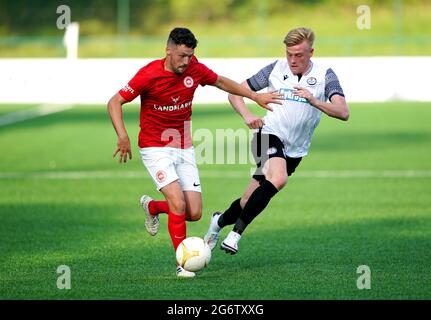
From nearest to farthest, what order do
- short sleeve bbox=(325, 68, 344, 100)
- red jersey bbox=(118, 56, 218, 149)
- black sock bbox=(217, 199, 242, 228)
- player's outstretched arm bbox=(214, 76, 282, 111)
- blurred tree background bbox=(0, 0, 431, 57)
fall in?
red jersey bbox=(118, 56, 218, 149)
player's outstretched arm bbox=(214, 76, 282, 111)
short sleeve bbox=(325, 68, 344, 100)
black sock bbox=(217, 199, 242, 228)
blurred tree background bbox=(0, 0, 431, 57)

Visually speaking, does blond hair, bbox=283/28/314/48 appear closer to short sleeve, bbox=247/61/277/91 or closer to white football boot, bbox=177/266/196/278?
short sleeve, bbox=247/61/277/91

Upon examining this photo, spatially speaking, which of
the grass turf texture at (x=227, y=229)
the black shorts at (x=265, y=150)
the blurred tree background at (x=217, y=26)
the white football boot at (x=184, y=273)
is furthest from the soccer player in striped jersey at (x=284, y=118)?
the blurred tree background at (x=217, y=26)

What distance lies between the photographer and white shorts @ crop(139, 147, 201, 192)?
31.3 feet

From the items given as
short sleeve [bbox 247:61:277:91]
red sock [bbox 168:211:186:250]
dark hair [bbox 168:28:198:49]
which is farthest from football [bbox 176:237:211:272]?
short sleeve [bbox 247:61:277:91]

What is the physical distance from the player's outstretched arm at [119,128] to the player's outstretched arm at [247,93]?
3.61 feet

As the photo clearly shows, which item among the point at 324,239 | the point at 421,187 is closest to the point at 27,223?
the point at 324,239

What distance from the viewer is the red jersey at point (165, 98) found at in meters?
9.34

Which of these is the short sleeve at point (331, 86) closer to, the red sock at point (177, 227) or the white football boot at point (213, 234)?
the white football boot at point (213, 234)

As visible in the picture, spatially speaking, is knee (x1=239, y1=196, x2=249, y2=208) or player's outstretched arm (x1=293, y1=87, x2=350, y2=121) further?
knee (x1=239, y1=196, x2=249, y2=208)

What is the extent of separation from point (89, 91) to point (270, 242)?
23752mm

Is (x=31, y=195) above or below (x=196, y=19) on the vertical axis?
below

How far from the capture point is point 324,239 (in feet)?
37.9

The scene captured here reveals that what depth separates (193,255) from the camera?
908 cm

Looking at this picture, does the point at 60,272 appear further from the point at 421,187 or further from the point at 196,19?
the point at 196,19
